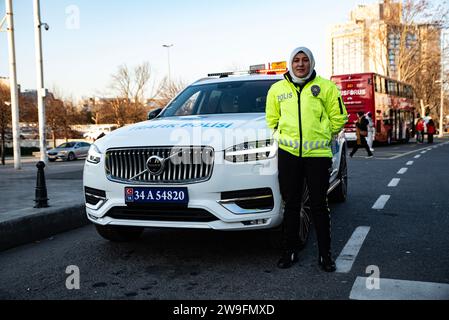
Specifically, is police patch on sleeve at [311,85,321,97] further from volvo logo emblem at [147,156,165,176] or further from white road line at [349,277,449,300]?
white road line at [349,277,449,300]

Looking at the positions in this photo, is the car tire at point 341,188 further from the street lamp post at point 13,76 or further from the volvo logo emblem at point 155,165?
the street lamp post at point 13,76

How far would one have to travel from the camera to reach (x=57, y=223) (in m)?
6.00

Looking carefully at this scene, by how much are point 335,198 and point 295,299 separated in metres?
4.22

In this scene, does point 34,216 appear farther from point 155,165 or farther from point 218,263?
point 218,263

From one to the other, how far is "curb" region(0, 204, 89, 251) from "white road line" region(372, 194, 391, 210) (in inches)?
164

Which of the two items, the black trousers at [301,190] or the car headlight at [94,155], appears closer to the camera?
the black trousers at [301,190]

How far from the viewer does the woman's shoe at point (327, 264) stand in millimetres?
3912

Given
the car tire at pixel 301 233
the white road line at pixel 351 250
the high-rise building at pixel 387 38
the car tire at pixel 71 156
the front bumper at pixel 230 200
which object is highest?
the high-rise building at pixel 387 38

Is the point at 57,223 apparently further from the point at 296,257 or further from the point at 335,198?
the point at 335,198

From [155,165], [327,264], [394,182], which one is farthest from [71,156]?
[327,264]

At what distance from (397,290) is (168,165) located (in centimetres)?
205

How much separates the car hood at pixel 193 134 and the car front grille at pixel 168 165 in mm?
58

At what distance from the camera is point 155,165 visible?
4043mm

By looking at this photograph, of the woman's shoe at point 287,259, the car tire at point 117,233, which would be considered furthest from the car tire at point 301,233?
the car tire at point 117,233
